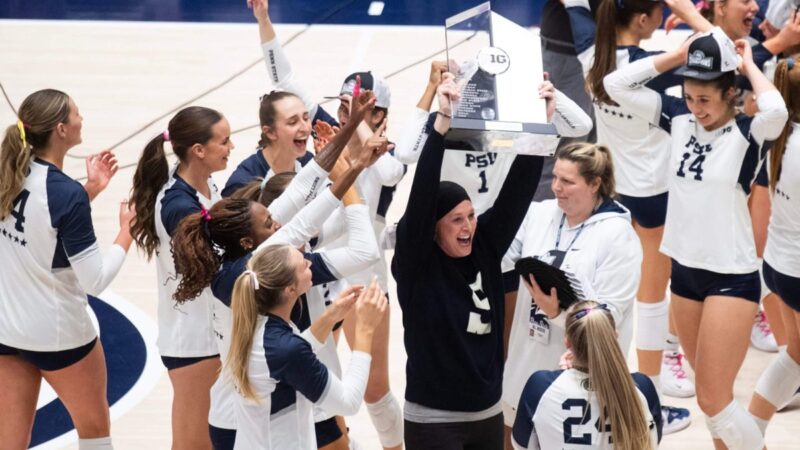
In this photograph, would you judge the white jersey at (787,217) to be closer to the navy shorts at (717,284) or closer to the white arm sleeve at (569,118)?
the navy shorts at (717,284)

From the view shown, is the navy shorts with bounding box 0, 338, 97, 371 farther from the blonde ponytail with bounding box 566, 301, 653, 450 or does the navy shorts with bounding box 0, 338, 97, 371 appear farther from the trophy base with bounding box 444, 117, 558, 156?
the blonde ponytail with bounding box 566, 301, 653, 450

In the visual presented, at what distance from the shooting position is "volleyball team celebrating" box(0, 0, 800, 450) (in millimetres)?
4180

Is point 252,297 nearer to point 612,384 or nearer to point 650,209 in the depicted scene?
point 612,384

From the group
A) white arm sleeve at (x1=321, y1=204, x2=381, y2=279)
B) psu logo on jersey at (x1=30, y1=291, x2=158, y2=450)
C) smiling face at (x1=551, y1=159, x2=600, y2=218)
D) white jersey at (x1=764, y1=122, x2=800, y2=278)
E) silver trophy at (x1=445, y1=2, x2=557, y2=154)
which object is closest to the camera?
silver trophy at (x1=445, y1=2, x2=557, y2=154)

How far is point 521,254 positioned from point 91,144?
5916mm

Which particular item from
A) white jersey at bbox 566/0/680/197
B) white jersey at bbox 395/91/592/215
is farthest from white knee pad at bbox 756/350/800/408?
white jersey at bbox 395/91/592/215

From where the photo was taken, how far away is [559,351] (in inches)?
194

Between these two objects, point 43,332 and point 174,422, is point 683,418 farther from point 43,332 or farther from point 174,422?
point 43,332

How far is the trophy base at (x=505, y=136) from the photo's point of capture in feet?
14.3

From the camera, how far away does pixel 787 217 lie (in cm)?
571

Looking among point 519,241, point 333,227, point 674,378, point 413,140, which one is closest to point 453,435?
point 519,241

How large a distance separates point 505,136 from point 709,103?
1.45m

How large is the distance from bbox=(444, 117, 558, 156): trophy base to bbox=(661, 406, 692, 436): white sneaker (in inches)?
91.5

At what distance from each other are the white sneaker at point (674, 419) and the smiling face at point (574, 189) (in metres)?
1.73
